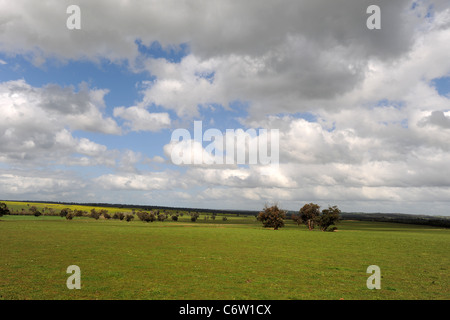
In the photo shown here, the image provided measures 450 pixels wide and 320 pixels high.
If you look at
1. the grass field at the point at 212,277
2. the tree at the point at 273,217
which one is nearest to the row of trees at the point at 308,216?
the tree at the point at 273,217

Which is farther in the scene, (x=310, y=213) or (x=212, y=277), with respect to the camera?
(x=310, y=213)

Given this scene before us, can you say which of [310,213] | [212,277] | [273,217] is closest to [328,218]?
[310,213]

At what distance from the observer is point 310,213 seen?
351 feet

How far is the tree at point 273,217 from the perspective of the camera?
107 m

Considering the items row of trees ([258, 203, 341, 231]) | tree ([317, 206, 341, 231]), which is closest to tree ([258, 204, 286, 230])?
row of trees ([258, 203, 341, 231])

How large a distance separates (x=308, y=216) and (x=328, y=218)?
8588 millimetres

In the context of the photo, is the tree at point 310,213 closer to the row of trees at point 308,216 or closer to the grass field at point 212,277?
the row of trees at point 308,216

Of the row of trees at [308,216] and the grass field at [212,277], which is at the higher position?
the grass field at [212,277]

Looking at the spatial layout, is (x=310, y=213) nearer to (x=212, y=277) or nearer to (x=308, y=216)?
(x=308, y=216)

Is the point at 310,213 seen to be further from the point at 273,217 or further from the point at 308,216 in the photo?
the point at 273,217

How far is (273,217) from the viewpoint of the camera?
107625 mm

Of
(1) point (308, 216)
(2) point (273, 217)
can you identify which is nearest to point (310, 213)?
(1) point (308, 216)
